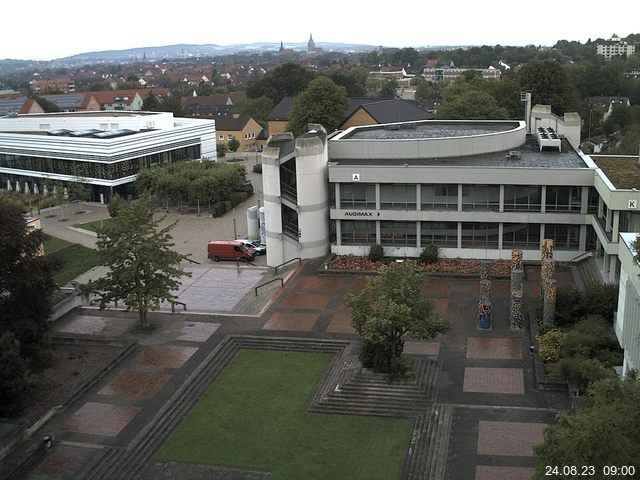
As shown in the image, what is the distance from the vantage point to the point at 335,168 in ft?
133

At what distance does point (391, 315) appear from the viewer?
2491 cm

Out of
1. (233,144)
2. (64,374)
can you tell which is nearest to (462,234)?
(64,374)

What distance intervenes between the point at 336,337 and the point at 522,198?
14929 mm

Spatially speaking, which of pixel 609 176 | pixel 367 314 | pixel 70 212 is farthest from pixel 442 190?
pixel 70 212

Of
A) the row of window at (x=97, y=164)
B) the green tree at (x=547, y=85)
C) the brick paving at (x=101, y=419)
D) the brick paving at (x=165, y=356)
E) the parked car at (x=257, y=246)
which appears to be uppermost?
the green tree at (x=547, y=85)

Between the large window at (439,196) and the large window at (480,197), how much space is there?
0.55 meters

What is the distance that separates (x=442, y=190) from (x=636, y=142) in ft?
109

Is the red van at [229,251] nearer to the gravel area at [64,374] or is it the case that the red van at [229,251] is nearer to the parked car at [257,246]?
the parked car at [257,246]

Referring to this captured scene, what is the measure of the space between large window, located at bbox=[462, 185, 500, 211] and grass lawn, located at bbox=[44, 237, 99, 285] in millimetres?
21718

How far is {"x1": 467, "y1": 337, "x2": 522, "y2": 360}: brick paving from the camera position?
2809 centimetres

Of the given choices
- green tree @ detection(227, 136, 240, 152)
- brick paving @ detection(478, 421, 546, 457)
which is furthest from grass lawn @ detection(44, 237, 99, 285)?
green tree @ detection(227, 136, 240, 152)

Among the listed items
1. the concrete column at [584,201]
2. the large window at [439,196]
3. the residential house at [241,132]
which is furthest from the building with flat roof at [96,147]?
the concrete column at [584,201]

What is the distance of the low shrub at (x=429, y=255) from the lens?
3944 cm

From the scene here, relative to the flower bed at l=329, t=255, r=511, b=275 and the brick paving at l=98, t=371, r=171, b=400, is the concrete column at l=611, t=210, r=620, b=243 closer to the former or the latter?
the flower bed at l=329, t=255, r=511, b=275
